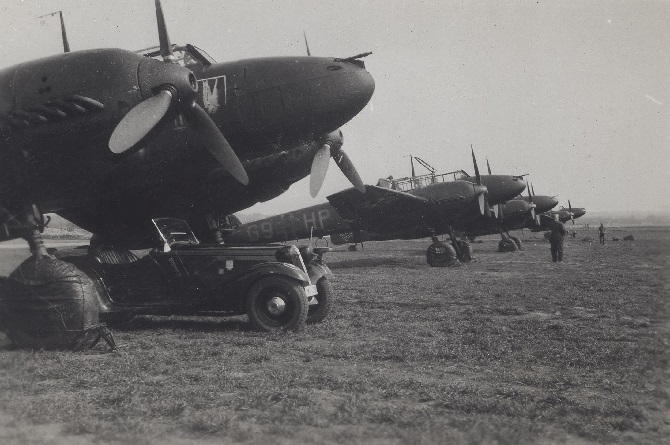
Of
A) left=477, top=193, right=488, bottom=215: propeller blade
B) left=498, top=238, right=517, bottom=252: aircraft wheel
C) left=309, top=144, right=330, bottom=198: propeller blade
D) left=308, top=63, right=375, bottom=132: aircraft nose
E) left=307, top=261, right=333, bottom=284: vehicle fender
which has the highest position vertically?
left=308, top=63, right=375, bottom=132: aircraft nose

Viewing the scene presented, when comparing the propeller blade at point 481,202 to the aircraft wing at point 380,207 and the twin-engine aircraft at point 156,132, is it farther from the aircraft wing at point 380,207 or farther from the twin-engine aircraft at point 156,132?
the twin-engine aircraft at point 156,132

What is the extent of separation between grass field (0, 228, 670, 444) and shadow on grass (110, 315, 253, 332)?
40 millimetres

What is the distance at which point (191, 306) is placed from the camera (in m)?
7.38

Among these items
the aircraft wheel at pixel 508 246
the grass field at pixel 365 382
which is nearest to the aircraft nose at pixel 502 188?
the aircraft wheel at pixel 508 246

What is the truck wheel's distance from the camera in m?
7.09

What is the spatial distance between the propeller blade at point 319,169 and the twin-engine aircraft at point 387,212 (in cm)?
985

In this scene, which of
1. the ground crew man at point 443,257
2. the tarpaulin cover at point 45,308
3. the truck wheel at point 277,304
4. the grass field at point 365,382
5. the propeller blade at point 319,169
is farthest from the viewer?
the ground crew man at point 443,257

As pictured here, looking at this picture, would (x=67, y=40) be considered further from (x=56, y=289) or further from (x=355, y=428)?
(x=355, y=428)

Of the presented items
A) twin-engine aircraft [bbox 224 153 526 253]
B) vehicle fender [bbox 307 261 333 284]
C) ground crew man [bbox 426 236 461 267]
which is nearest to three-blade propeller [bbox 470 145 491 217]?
twin-engine aircraft [bbox 224 153 526 253]

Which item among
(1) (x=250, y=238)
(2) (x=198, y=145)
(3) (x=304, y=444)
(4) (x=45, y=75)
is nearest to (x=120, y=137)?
(4) (x=45, y=75)

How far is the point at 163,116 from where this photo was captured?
649 cm

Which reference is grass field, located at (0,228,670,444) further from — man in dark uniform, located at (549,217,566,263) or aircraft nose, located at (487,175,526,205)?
aircraft nose, located at (487,175,526,205)

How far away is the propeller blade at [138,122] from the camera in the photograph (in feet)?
20.3

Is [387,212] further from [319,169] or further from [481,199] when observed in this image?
[319,169]
